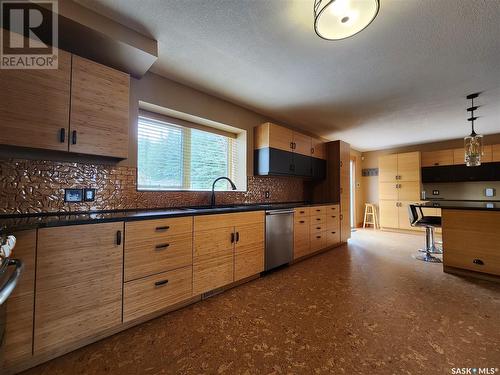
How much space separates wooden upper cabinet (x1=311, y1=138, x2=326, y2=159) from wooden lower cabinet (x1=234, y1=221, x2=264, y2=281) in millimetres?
2216

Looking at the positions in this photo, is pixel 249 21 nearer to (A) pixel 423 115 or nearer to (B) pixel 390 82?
(B) pixel 390 82

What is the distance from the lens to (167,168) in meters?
2.63

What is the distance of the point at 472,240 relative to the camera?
270cm

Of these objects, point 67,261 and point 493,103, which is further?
point 493,103

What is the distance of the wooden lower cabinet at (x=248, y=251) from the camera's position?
2367 mm

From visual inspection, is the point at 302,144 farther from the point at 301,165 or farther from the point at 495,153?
the point at 495,153

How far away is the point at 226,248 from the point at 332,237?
258cm

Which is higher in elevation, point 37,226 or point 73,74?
point 73,74

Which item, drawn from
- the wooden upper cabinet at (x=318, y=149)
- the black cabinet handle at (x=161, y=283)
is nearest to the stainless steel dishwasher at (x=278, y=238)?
the black cabinet handle at (x=161, y=283)

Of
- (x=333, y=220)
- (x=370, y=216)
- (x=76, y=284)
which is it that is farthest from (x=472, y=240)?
(x=76, y=284)

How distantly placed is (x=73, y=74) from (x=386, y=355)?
3.01 meters

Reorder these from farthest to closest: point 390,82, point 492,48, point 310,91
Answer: point 310,91 < point 390,82 < point 492,48

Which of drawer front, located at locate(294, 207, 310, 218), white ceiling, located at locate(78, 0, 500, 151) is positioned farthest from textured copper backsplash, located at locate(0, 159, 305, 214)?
drawer front, located at locate(294, 207, 310, 218)

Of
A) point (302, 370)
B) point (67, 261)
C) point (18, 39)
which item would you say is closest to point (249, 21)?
point (18, 39)
